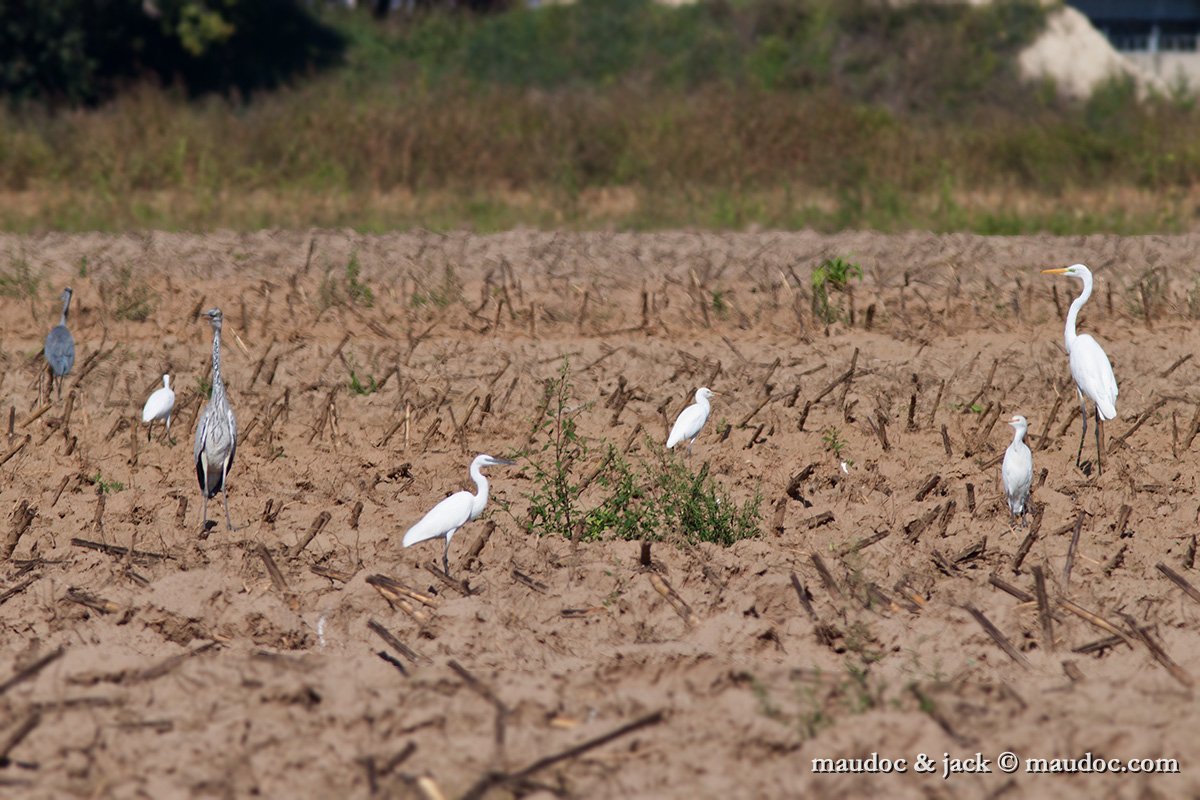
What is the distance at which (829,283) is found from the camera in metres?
12.2

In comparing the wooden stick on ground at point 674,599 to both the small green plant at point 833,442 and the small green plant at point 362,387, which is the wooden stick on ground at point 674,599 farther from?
the small green plant at point 362,387

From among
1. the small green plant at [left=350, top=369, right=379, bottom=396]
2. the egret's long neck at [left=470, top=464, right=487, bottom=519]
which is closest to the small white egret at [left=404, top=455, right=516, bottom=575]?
the egret's long neck at [left=470, top=464, right=487, bottom=519]

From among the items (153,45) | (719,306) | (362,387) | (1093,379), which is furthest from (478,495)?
(153,45)

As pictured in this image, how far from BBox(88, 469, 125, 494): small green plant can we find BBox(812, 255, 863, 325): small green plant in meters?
5.49

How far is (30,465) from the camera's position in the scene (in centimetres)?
831

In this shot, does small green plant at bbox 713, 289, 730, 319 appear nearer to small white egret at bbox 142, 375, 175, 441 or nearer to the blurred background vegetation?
small white egret at bbox 142, 375, 175, 441

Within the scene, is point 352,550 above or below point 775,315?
above

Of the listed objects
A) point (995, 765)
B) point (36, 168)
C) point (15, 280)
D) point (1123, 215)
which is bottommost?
point (1123, 215)

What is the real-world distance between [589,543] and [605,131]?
49.7ft

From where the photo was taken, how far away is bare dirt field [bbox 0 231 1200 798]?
4605 millimetres

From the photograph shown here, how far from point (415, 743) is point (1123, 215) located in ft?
50.9

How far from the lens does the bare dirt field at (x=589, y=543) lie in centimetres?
461

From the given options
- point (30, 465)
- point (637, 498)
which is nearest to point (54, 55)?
point (30, 465)

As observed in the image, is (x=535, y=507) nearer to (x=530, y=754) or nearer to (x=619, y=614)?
(x=619, y=614)
